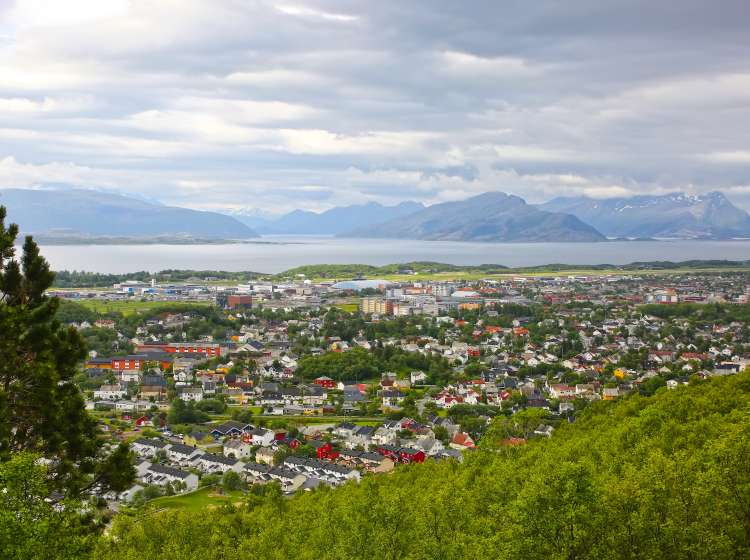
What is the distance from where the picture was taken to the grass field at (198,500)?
1981 cm

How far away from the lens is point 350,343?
4734 cm

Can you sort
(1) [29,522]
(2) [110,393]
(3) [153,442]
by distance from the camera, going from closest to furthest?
(1) [29,522], (3) [153,442], (2) [110,393]

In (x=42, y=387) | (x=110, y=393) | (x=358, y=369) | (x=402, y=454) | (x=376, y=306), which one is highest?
(x=42, y=387)

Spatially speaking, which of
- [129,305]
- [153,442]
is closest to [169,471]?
[153,442]

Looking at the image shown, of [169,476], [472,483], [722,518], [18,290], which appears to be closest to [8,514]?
[18,290]

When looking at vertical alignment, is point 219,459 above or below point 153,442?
below

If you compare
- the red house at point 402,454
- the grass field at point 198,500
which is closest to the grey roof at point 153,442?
the grass field at point 198,500

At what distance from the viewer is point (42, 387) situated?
900 cm

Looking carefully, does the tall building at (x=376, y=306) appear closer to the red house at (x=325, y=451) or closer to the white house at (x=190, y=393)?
the white house at (x=190, y=393)

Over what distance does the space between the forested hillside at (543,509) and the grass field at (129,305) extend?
40129 millimetres

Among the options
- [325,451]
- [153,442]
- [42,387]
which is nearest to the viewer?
[42,387]

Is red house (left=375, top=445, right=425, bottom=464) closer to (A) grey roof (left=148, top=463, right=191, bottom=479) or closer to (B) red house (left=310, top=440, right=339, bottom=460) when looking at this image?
(B) red house (left=310, top=440, right=339, bottom=460)

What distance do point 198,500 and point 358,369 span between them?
1826cm

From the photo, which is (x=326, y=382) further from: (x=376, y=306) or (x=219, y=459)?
(x=376, y=306)
